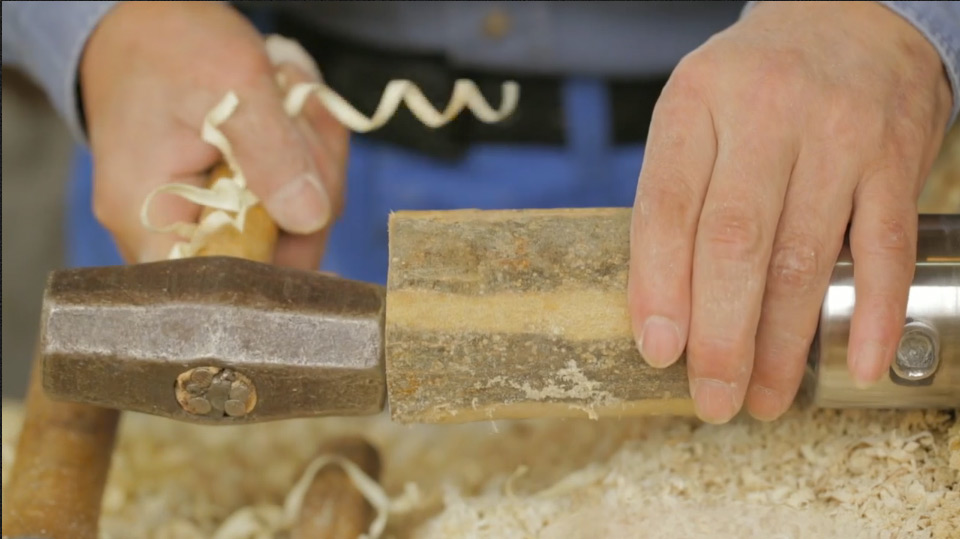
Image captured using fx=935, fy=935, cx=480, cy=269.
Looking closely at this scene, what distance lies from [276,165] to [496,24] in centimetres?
45

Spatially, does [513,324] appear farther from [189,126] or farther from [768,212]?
[189,126]

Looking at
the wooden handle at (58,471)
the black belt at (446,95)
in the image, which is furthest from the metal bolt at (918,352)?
the wooden handle at (58,471)

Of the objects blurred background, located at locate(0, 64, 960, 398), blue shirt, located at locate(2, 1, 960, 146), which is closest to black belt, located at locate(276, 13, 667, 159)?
blue shirt, located at locate(2, 1, 960, 146)

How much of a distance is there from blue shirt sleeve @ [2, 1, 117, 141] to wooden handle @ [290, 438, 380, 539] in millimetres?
593

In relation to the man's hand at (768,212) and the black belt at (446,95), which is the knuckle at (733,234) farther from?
the black belt at (446,95)

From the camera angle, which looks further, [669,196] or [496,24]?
[496,24]

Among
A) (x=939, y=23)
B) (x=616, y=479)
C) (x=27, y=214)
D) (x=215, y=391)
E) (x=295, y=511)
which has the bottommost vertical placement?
(x=27, y=214)

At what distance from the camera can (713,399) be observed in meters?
0.75

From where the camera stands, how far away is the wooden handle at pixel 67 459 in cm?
90

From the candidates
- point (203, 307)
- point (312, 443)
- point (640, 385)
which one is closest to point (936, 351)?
point (640, 385)

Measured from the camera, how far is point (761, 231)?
748 millimetres

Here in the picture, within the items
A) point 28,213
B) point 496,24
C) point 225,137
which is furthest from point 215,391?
point 28,213

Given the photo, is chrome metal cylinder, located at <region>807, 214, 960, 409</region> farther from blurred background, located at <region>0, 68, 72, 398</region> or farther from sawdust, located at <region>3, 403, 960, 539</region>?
blurred background, located at <region>0, 68, 72, 398</region>

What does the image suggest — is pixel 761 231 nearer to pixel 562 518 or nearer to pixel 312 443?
pixel 562 518
